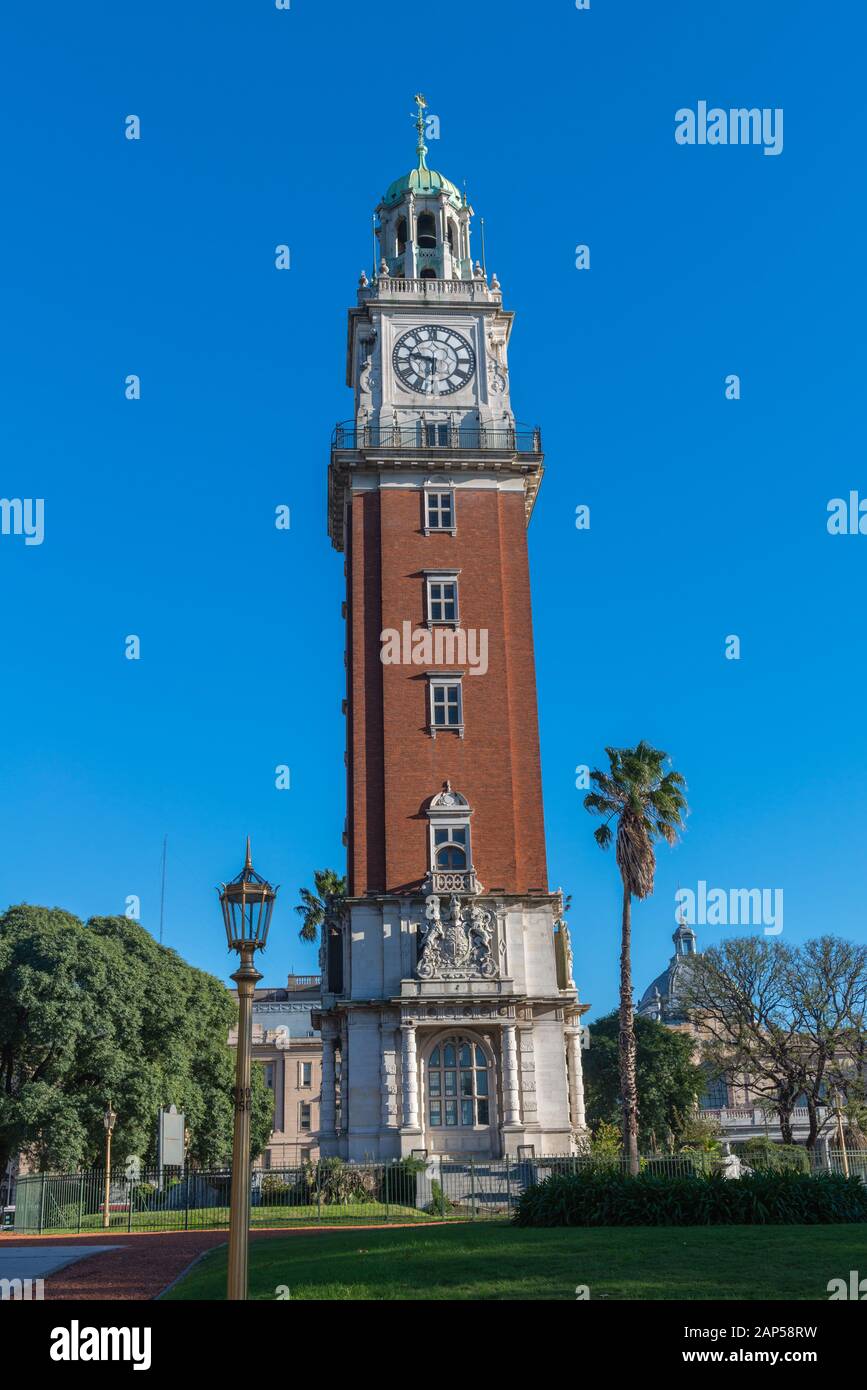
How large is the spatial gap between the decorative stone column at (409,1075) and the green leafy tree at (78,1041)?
42.8 ft

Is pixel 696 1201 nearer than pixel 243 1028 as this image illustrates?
No

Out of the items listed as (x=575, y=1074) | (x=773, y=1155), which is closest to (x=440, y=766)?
(x=575, y=1074)

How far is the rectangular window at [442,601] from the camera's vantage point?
5278 centimetres

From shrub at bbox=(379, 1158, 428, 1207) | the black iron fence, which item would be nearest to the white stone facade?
the black iron fence

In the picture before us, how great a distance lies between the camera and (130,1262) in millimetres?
25109

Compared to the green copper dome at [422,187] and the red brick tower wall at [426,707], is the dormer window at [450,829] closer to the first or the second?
the red brick tower wall at [426,707]

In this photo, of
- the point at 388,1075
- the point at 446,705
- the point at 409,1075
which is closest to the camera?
the point at 409,1075

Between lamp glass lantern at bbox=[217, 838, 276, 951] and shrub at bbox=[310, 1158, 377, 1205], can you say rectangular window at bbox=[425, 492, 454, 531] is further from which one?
lamp glass lantern at bbox=[217, 838, 276, 951]

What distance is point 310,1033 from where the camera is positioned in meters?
98.4

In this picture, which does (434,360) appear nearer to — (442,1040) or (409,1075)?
(442,1040)

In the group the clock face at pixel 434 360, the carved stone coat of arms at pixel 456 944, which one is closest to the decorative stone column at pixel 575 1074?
the carved stone coat of arms at pixel 456 944

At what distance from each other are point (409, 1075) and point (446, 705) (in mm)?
14347
